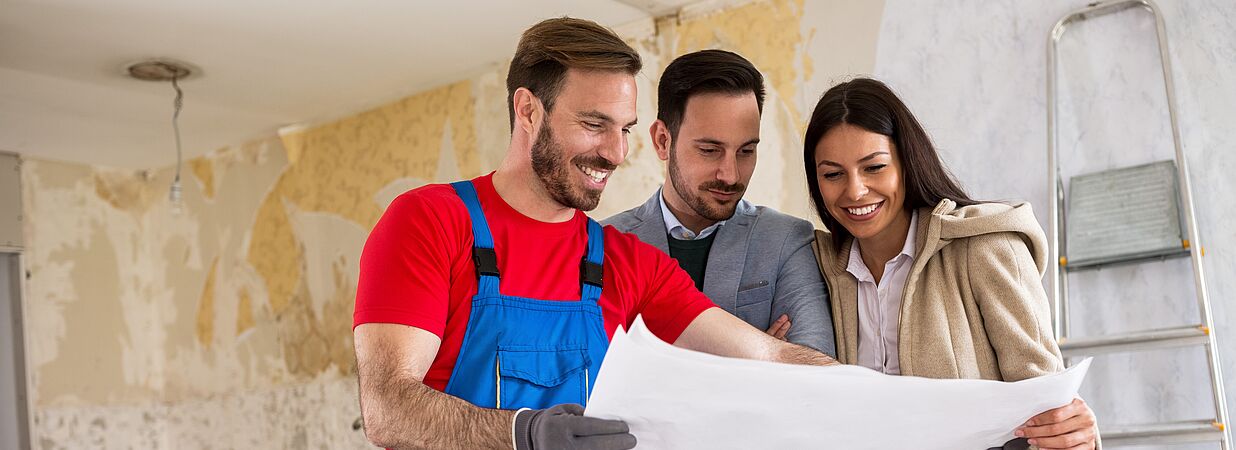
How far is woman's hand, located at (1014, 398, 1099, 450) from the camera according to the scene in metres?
1.59

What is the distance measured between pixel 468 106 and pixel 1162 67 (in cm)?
311

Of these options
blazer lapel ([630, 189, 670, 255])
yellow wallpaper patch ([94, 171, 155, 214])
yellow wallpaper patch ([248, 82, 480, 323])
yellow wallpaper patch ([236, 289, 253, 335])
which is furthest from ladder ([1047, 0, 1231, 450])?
yellow wallpaper patch ([94, 171, 155, 214])

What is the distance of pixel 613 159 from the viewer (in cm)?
189

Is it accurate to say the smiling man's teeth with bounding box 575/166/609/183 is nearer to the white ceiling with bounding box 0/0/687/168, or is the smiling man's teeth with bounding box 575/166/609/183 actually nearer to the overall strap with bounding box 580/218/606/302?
the overall strap with bounding box 580/218/606/302

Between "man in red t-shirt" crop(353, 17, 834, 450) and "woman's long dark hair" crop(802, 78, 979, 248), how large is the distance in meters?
0.39

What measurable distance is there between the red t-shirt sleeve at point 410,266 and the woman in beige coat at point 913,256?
79 cm

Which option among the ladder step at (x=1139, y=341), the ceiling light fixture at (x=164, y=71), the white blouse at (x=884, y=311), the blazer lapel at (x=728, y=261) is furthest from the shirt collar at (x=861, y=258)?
the ceiling light fixture at (x=164, y=71)

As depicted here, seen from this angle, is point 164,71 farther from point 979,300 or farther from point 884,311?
point 979,300

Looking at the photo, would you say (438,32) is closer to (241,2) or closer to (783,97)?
(241,2)

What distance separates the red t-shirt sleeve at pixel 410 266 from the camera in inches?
63.1

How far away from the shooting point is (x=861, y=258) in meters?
2.14

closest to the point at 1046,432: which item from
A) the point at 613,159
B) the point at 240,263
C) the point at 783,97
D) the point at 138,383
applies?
the point at 613,159

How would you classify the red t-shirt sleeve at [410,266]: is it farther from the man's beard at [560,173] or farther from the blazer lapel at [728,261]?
the blazer lapel at [728,261]

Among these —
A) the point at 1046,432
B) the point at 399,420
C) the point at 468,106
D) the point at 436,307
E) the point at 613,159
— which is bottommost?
the point at 1046,432
